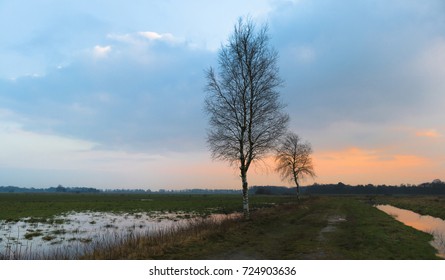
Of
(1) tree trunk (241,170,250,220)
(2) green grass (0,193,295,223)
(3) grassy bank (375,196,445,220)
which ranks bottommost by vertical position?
(3) grassy bank (375,196,445,220)

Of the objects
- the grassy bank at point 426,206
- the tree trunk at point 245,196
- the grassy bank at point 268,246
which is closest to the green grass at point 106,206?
the tree trunk at point 245,196

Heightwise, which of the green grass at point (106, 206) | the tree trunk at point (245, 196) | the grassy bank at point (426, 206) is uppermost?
the tree trunk at point (245, 196)

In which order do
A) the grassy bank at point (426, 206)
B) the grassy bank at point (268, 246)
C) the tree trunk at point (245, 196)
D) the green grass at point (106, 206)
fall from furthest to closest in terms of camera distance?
the green grass at point (106, 206), the grassy bank at point (426, 206), the tree trunk at point (245, 196), the grassy bank at point (268, 246)

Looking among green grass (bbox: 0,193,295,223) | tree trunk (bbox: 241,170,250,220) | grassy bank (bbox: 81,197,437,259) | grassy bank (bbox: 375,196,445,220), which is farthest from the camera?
green grass (bbox: 0,193,295,223)

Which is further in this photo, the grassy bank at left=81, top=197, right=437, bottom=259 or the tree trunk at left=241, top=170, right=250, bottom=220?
the tree trunk at left=241, top=170, right=250, bottom=220

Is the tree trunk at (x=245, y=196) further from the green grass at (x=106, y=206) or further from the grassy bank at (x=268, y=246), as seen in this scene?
the green grass at (x=106, y=206)

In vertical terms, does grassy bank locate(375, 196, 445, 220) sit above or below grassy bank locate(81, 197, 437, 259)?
below

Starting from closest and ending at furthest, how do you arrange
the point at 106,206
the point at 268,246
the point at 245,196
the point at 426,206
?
the point at 268,246 < the point at 245,196 < the point at 426,206 < the point at 106,206

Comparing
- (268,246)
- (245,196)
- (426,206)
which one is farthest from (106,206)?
(426,206)

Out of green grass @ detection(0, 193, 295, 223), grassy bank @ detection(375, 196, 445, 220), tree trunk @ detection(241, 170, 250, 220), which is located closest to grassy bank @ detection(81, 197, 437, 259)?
tree trunk @ detection(241, 170, 250, 220)

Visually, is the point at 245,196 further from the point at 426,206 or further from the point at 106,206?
the point at 106,206

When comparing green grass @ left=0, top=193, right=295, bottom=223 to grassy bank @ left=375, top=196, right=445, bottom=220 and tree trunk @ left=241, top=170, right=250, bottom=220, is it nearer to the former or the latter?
tree trunk @ left=241, top=170, right=250, bottom=220

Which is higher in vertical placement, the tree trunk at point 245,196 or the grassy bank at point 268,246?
the tree trunk at point 245,196

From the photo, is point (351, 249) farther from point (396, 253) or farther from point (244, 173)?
point (244, 173)
